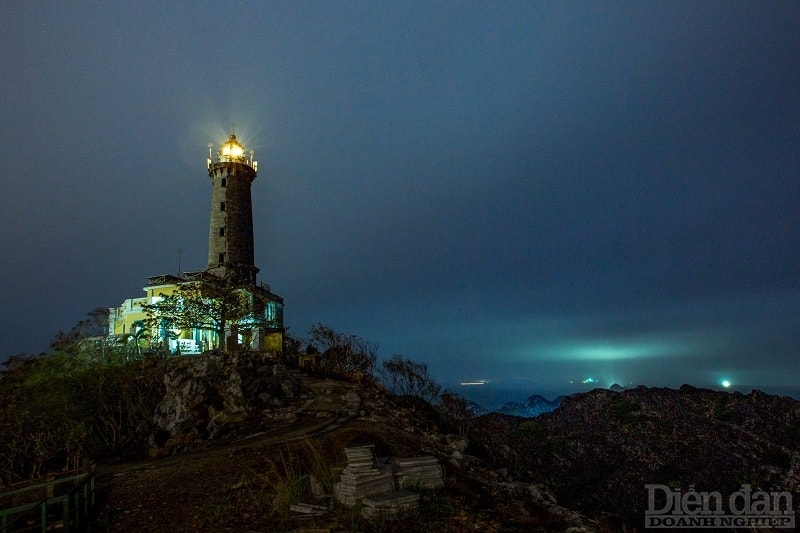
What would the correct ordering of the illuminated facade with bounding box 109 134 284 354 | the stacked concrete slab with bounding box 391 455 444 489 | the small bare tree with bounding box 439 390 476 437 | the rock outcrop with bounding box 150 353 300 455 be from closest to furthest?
the stacked concrete slab with bounding box 391 455 444 489 → the rock outcrop with bounding box 150 353 300 455 → the small bare tree with bounding box 439 390 476 437 → the illuminated facade with bounding box 109 134 284 354

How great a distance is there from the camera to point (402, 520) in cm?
935

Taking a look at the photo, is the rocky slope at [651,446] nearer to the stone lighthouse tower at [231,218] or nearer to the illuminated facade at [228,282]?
the illuminated facade at [228,282]

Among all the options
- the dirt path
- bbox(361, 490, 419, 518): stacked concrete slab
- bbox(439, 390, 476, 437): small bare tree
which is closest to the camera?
bbox(361, 490, 419, 518): stacked concrete slab

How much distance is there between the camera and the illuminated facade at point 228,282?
35344 millimetres

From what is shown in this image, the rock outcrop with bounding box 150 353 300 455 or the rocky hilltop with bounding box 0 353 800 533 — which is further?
the rock outcrop with bounding box 150 353 300 455

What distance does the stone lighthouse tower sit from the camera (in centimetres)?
4381

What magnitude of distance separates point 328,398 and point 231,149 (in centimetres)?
3361

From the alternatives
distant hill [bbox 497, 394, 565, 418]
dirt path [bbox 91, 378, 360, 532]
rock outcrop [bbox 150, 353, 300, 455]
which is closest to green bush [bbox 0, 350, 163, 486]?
rock outcrop [bbox 150, 353, 300, 455]

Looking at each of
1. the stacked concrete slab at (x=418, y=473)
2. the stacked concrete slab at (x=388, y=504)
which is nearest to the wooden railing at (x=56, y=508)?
the stacked concrete slab at (x=388, y=504)

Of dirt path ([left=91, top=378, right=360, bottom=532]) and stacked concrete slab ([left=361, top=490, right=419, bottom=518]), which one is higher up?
stacked concrete slab ([left=361, top=490, right=419, bottom=518])

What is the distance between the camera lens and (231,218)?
45031 mm

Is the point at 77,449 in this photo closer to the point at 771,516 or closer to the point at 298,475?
the point at 298,475

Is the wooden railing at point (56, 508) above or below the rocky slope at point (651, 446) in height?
above

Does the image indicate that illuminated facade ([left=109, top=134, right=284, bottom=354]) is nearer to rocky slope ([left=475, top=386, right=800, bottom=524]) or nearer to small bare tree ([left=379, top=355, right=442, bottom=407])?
small bare tree ([left=379, top=355, right=442, bottom=407])
